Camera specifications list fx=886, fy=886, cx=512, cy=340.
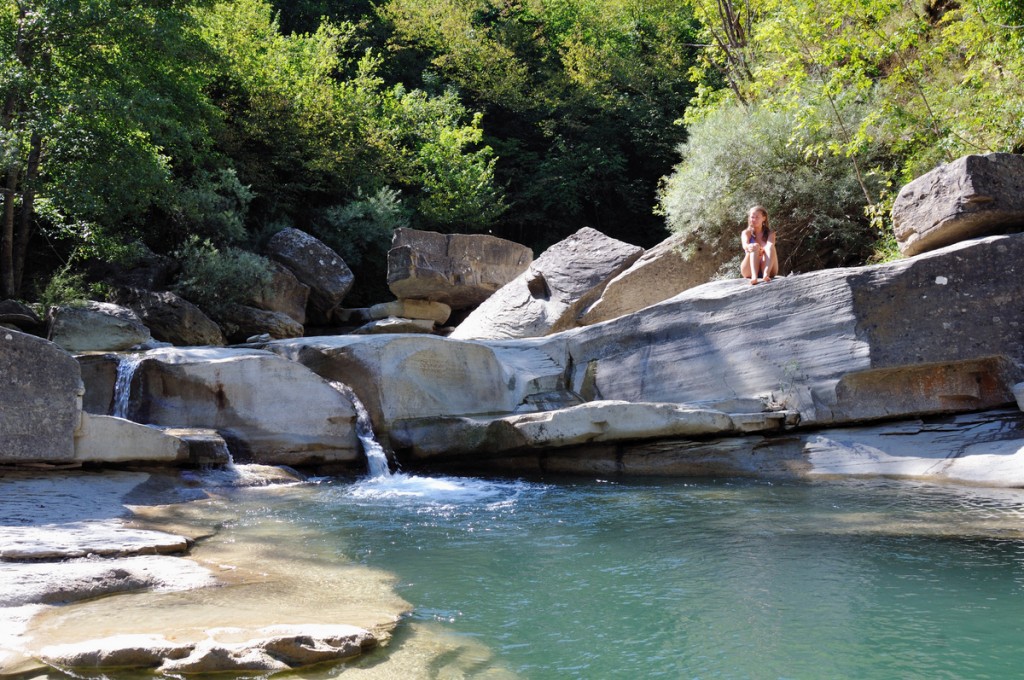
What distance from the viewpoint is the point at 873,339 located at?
9359mm

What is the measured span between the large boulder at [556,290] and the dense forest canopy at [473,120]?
1369 mm

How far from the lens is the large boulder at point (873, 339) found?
9.14 metres

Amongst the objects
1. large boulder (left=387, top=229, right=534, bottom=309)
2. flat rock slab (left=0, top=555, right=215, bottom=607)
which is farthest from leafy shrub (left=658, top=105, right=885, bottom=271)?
flat rock slab (left=0, top=555, right=215, bottom=607)

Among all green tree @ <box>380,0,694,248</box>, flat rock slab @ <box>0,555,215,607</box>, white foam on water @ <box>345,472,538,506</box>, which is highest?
green tree @ <box>380,0,694,248</box>

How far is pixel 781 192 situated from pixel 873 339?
16.7 ft

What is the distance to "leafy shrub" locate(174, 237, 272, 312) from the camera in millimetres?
16172

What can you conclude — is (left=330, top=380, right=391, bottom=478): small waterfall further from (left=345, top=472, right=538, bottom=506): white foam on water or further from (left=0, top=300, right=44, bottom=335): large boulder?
(left=0, top=300, right=44, bottom=335): large boulder

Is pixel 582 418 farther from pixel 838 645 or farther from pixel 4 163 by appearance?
pixel 4 163

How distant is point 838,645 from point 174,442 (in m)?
6.66

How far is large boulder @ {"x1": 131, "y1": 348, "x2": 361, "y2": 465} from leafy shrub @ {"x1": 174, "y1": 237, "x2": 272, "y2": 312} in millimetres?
6329

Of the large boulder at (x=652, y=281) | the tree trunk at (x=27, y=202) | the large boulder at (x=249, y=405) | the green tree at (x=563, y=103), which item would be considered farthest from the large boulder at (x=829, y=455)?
the green tree at (x=563, y=103)

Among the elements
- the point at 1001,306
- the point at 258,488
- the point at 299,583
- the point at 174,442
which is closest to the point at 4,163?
the point at 174,442

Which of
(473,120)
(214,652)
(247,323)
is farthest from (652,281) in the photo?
(473,120)

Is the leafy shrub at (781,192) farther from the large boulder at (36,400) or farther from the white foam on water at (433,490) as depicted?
the large boulder at (36,400)
